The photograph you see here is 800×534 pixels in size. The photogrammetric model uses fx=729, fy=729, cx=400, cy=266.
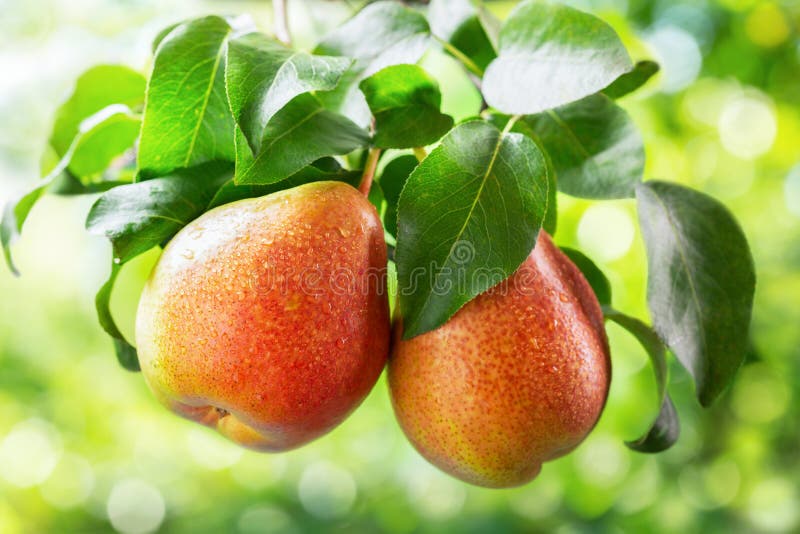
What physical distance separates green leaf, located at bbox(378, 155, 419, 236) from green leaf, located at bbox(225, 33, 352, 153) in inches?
4.1

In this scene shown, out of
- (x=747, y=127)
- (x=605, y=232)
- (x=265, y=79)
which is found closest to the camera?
(x=265, y=79)

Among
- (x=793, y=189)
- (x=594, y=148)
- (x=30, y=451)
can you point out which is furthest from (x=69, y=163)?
(x=793, y=189)

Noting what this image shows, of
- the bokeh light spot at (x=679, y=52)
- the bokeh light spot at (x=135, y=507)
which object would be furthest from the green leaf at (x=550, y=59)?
the bokeh light spot at (x=135, y=507)

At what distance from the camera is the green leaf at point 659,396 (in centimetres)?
45

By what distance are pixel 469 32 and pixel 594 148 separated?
12 centimetres

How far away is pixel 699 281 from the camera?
43 cm

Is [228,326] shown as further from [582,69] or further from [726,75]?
[726,75]

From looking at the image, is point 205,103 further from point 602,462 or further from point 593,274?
point 602,462

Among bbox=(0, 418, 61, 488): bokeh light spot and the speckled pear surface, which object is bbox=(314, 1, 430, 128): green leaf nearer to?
the speckled pear surface

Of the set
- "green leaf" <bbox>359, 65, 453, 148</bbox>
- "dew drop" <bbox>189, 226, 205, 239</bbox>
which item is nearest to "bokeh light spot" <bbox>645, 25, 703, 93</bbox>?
"green leaf" <bbox>359, 65, 453, 148</bbox>

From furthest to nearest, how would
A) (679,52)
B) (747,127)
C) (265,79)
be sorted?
1. (747,127)
2. (679,52)
3. (265,79)

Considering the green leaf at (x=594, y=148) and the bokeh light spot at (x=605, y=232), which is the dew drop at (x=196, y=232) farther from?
the bokeh light spot at (x=605, y=232)

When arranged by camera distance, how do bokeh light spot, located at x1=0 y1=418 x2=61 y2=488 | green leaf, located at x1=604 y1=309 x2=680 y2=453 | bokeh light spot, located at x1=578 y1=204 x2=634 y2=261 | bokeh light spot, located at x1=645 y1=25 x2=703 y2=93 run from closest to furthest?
green leaf, located at x1=604 y1=309 x2=680 y2=453 → bokeh light spot, located at x1=578 y1=204 x2=634 y2=261 → bokeh light spot, located at x1=645 y1=25 x2=703 y2=93 → bokeh light spot, located at x1=0 y1=418 x2=61 y2=488

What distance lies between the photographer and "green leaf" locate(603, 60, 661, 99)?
47 centimetres
